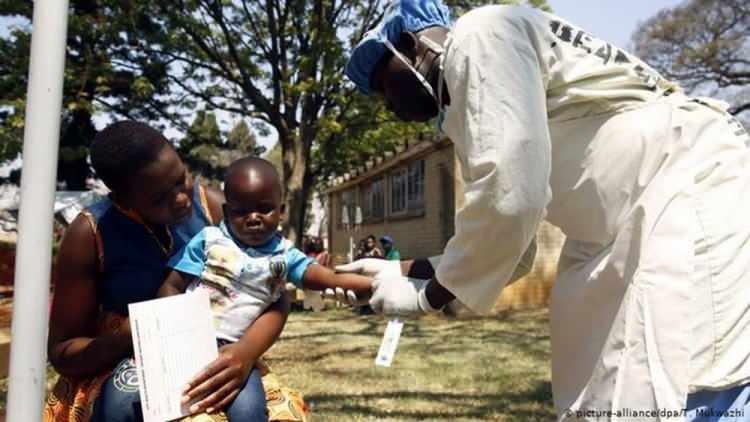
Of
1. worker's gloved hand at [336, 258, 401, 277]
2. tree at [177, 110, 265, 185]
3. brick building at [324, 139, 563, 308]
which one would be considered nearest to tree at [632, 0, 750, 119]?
brick building at [324, 139, 563, 308]

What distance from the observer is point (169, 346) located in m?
1.78

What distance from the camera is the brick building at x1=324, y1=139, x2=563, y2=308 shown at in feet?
41.5

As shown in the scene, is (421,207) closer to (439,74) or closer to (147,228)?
(147,228)

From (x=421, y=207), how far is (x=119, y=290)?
13001mm

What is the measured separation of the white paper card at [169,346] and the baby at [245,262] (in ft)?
0.69

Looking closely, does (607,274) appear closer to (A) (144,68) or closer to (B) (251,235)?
(B) (251,235)

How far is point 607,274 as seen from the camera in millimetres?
1554

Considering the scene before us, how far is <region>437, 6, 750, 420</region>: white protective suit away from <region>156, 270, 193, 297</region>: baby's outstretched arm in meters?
0.87

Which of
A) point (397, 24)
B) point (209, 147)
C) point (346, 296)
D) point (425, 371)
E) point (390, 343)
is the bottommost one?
point (425, 371)

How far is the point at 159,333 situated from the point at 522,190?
103 centimetres

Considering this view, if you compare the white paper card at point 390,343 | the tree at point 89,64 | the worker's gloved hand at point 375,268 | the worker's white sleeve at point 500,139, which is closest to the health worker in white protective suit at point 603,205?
the worker's white sleeve at point 500,139

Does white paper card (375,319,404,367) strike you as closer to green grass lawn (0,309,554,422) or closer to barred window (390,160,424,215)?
green grass lawn (0,309,554,422)

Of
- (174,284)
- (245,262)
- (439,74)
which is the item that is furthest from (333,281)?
(439,74)

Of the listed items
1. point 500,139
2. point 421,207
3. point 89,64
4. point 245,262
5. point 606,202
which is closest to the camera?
point 500,139
